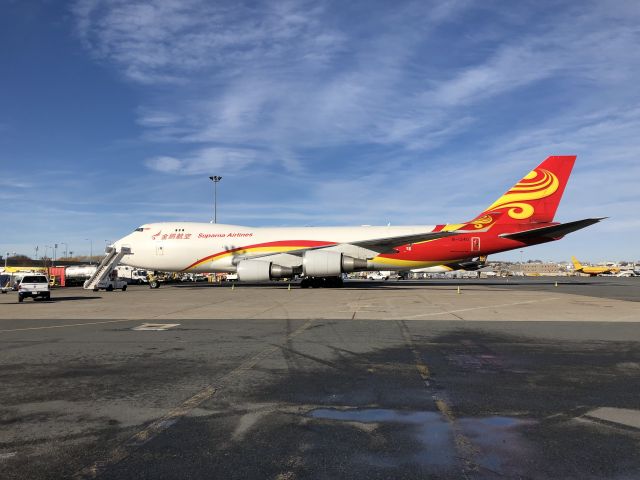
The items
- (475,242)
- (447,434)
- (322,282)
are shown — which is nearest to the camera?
(447,434)

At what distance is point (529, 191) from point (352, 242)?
1386 centimetres

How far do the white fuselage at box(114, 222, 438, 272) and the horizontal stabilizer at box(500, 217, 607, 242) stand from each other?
19.9 feet

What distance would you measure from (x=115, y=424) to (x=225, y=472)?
5.83 ft

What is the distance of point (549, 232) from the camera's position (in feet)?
103

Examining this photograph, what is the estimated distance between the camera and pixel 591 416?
500 cm

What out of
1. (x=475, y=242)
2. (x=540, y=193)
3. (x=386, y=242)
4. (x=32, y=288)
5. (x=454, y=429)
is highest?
(x=540, y=193)

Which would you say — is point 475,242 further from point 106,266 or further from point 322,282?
point 106,266

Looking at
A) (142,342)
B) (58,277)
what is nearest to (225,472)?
(142,342)

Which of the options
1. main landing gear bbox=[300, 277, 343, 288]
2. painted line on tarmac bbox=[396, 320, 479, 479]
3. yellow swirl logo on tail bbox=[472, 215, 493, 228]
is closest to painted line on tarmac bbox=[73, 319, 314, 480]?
painted line on tarmac bbox=[396, 320, 479, 479]

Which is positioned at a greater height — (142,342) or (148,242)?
(148,242)

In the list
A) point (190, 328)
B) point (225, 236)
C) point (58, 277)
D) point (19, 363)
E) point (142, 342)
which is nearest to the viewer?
point (19, 363)

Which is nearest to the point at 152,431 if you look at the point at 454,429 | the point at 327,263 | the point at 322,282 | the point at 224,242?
the point at 454,429

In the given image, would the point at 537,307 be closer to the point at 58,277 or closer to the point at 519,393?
the point at 519,393

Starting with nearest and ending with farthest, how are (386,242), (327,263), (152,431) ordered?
(152,431) → (386,242) → (327,263)
